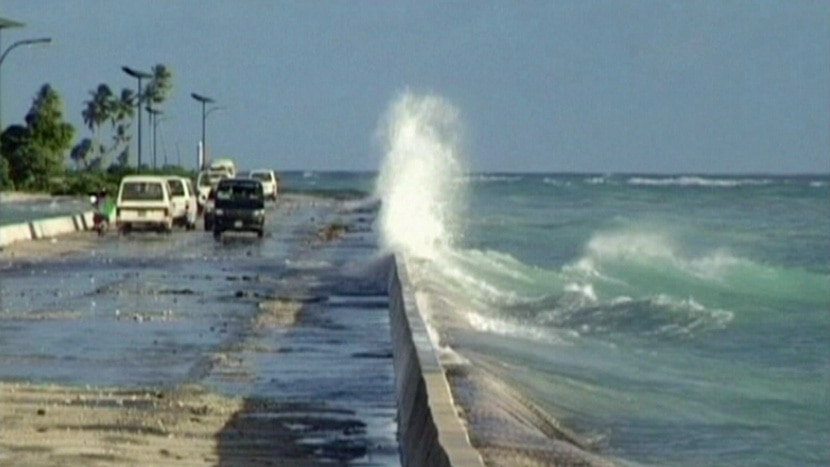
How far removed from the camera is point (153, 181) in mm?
60500

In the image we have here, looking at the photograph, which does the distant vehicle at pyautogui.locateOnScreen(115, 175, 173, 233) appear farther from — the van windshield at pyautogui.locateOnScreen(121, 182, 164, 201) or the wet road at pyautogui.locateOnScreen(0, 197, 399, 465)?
the wet road at pyautogui.locateOnScreen(0, 197, 399, 465)

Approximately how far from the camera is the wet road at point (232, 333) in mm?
17500

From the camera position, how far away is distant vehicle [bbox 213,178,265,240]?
197ft

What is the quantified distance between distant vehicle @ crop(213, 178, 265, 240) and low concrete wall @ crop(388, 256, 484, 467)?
3608 cm

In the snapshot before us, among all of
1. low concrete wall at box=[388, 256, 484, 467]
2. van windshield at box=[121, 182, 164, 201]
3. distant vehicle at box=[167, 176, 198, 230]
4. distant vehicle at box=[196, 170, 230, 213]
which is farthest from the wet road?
distant vehicle at box=[196, 170, 230, 213]

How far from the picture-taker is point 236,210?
6016 cm

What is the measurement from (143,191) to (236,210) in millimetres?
2675

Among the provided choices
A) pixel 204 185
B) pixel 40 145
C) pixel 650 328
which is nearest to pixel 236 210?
pixel 204 185

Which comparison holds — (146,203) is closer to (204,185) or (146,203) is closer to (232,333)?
(204,185)

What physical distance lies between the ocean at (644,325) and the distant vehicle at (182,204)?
605 cm

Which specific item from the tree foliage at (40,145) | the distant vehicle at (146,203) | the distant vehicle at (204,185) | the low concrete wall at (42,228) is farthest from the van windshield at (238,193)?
the tree foliage at (40,145)

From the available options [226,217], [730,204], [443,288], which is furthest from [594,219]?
[443,288]

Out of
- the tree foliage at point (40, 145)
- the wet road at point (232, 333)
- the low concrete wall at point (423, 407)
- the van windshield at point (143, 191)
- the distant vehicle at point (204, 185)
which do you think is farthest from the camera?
the tree foliage at point (40, 145)

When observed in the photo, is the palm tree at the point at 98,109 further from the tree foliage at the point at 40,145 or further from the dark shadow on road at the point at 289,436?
the dark shadow on road at the point at 289,436
